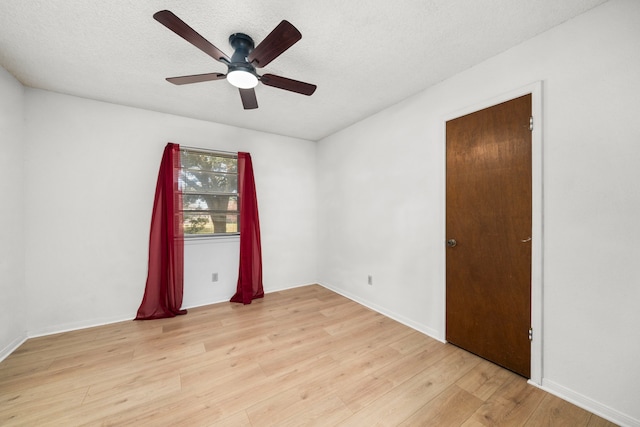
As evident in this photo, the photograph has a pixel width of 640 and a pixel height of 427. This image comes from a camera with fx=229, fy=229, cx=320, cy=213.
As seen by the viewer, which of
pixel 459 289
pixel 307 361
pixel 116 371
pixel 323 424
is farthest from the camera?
pixel 459 289

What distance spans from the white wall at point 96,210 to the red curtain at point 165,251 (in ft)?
0.52

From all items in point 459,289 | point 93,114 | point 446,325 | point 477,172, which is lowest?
point 446,325

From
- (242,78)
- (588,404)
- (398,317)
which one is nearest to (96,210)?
(242,78)

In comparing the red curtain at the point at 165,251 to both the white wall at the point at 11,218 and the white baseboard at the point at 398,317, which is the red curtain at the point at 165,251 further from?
the white baseboard at the point at 398,317

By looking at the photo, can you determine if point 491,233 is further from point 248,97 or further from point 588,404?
point 248,97

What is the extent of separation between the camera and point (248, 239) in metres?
3.48

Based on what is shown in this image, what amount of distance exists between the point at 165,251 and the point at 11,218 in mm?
1312

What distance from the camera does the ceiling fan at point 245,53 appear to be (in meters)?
1.34

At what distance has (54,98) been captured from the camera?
8.30 ft

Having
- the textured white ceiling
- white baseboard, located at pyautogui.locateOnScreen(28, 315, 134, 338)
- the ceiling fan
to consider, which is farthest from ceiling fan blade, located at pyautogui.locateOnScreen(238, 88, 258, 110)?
white baseboard, located at pyautogui.locateOnScreen(28, 315, 134, 338)

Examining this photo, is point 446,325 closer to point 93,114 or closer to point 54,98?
point 93,114

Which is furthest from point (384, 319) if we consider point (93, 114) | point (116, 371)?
point (93, 114)

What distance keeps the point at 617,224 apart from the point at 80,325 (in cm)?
492

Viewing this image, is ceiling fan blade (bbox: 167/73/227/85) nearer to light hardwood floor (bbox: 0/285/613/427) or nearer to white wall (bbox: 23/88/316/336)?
white wall (bbox: 23/88/316/336)
